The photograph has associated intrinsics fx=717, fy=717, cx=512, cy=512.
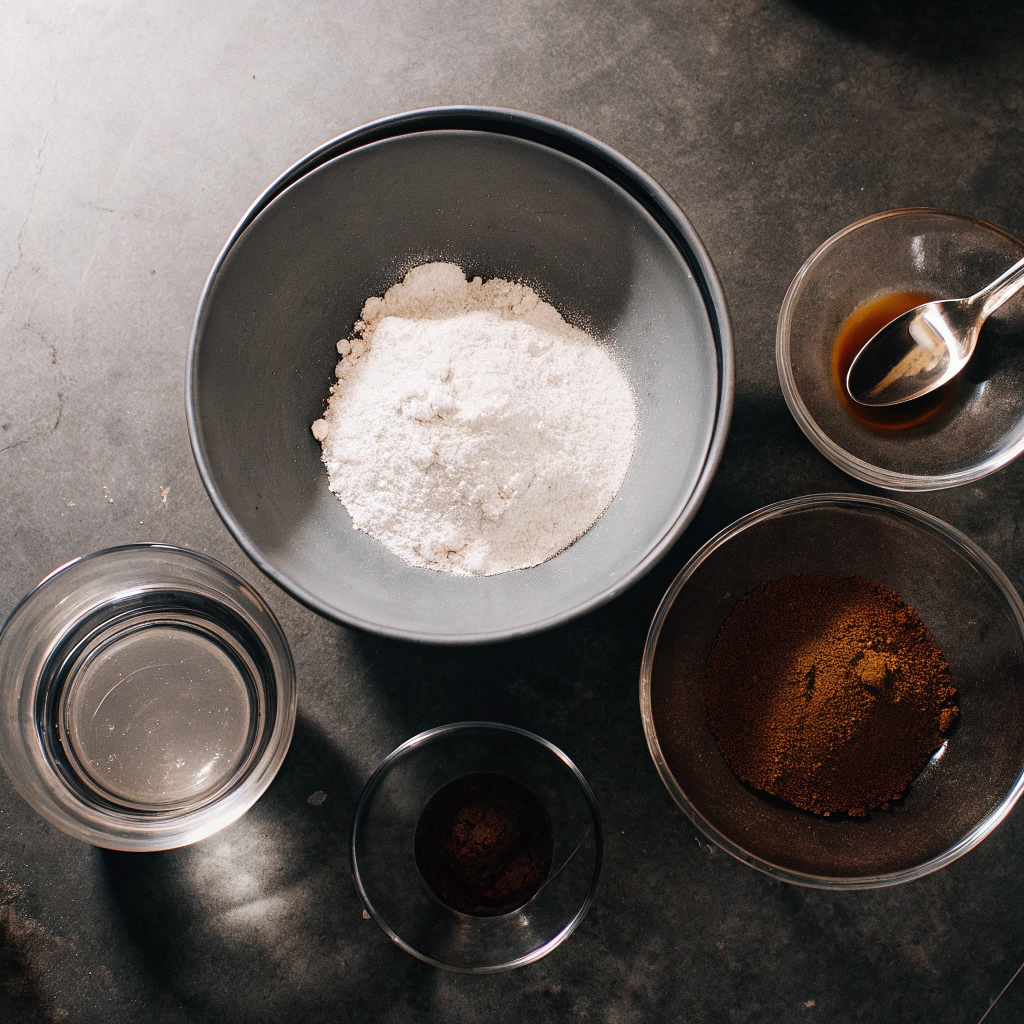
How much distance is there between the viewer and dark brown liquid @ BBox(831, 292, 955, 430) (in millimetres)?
1160

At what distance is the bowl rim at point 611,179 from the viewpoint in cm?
88

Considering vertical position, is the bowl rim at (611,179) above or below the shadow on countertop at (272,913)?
above

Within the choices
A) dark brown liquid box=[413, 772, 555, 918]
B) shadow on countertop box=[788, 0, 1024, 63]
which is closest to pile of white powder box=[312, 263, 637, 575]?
dark brown liquid box=[413, 772, 555, 918]

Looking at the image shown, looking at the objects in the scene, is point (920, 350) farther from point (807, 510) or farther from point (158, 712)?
point (158, 712)

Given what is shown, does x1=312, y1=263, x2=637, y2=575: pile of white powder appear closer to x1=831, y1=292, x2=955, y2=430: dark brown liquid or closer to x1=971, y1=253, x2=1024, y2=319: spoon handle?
x1=831, y1=292, x2=955, y2=430: dark brown liquid

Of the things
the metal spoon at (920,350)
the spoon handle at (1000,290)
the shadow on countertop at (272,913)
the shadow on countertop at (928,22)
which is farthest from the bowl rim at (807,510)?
the shadow on countertop at (928,22)

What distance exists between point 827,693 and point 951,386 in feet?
1.77

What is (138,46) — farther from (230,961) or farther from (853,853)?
(853,853)

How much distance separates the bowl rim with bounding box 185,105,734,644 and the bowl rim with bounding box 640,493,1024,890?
234 mm

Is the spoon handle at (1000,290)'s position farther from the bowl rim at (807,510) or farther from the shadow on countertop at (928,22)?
the shadow on countertop at (928,22)

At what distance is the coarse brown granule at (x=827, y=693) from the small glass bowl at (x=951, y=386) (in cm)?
21

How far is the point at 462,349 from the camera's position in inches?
39.1

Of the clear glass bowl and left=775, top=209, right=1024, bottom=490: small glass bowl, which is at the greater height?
left=775, top=209, right=1024, bottom=490: small glass bowl

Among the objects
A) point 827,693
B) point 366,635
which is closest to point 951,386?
point 827,693
